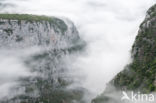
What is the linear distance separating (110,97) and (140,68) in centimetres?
3301

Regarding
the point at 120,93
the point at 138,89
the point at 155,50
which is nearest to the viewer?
the point at 138,89

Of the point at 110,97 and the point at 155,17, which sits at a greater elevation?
the point at 155,17

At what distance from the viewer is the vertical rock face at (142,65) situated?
438ft

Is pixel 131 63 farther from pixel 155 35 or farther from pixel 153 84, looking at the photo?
pixel 153 84

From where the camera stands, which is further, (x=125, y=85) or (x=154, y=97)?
(x=125, y=85)

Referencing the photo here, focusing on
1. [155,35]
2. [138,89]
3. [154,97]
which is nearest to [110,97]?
[138,89]

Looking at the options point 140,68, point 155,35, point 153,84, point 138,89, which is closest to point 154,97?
point 153,84

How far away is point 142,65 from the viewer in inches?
5792

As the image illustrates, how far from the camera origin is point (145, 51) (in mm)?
150375

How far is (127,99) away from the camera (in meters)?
124

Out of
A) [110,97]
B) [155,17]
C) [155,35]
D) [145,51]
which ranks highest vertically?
[155,17]

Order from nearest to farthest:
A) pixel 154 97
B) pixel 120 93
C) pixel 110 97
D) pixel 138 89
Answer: pixel 154 97 → pixel 138 89 → pixel 120 93 → pixel 110 97

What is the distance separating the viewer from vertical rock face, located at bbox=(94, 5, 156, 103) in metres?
133

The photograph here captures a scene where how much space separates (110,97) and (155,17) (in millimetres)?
58724
